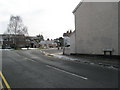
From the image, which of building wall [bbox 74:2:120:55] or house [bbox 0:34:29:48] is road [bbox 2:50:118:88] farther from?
house [bbox 0:34:29:48]

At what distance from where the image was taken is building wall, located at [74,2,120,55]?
2230 centimetres

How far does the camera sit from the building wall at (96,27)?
22.3m

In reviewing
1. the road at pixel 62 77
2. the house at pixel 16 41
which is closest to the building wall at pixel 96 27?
the road at pixel 62 77

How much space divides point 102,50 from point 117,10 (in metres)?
5.29

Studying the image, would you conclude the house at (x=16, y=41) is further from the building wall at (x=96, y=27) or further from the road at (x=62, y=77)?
the road at (x=62, y=77)

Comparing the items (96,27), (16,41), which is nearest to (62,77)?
(96,27)

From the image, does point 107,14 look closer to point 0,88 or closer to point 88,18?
point 88,18

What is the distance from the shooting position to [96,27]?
24.7 meters

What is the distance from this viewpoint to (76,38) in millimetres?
28750

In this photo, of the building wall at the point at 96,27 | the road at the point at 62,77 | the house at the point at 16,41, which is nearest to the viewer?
the road at the point at 62,77

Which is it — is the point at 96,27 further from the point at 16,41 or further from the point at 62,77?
the point at 16,41

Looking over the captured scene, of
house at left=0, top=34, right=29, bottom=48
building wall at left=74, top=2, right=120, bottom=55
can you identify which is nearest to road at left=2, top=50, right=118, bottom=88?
building wall at left=74, top=2, right=120, bottom=55

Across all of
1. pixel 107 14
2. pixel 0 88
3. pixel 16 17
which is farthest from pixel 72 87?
pixel 16 17

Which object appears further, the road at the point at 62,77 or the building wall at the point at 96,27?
the building wall at the point at 96,27
